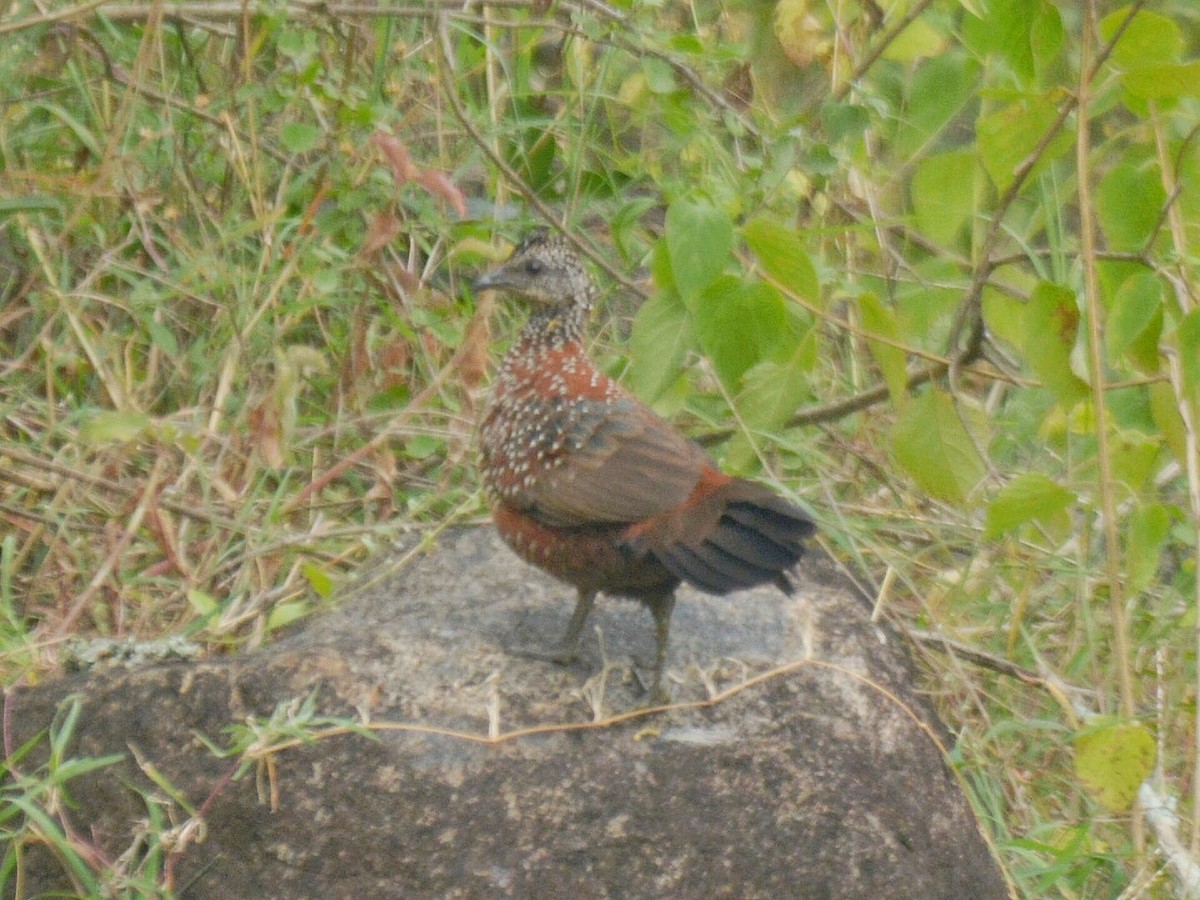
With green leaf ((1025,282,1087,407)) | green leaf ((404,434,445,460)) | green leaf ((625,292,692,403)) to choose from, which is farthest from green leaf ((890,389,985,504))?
green leaf ((404,434,445,460))

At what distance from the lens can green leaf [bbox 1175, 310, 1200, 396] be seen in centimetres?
288

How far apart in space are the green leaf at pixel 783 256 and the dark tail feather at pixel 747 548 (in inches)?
18.7

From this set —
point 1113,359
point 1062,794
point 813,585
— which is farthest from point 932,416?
point 1062,794

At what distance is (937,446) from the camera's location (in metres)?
3.34

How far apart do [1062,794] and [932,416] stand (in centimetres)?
150

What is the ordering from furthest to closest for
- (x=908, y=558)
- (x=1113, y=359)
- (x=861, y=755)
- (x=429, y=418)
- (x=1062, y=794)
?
(x=429, y=418)
(x=908, y=558)
(x=1062, y=794)
(x=861, y=755)
(x=1113, y=359)

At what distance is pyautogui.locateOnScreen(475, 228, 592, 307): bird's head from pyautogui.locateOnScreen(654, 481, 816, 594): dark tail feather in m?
1.23

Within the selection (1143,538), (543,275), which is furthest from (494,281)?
(1143,538)

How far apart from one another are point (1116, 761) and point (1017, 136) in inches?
47.0

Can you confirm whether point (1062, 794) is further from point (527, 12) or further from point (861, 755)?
point (527, 12)

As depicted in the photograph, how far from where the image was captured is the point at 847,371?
5754 millimetres

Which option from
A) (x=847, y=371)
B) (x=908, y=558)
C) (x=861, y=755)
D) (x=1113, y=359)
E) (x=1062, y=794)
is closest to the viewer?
(x=1113, y=359)

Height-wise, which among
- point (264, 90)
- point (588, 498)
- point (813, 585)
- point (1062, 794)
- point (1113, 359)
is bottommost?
point (1062, 794)

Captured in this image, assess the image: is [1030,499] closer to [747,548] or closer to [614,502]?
[747,548]
